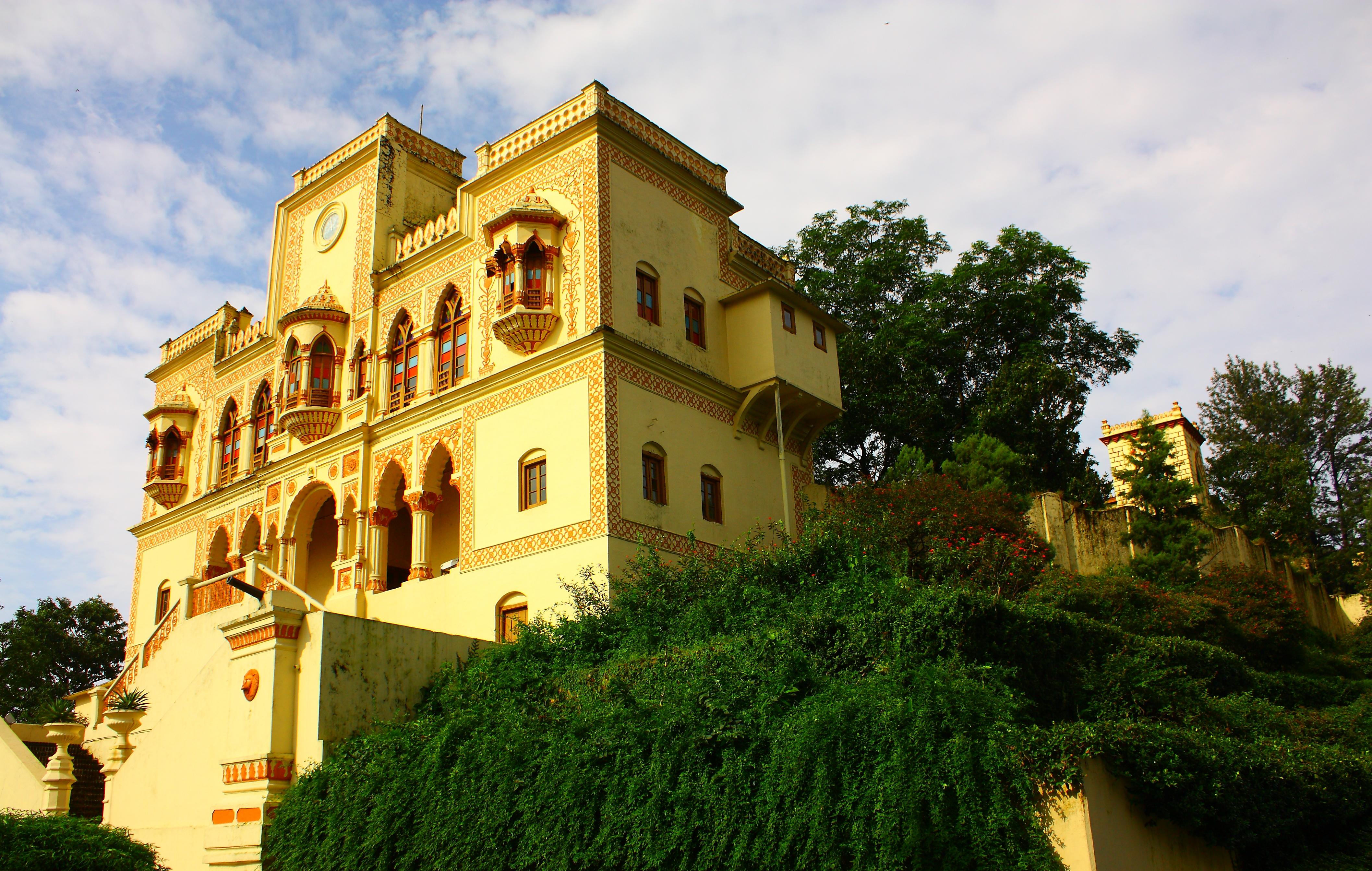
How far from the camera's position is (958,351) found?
29.3 m

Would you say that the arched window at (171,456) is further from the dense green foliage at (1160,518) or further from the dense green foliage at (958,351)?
the dense green foliage at (1160,518)

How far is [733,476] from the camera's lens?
19719 mm

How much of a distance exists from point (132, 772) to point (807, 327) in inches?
541

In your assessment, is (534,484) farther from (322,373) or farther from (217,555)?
(217,555)

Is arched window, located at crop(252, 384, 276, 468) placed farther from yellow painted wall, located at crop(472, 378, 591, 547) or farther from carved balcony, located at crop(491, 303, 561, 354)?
carved balcony, located at crop(491, 303, 561, 354)

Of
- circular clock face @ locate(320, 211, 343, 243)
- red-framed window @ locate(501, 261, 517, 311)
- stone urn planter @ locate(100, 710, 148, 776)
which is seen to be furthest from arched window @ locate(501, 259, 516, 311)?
stone urn planter @ locate(100, 710, 148, 776)

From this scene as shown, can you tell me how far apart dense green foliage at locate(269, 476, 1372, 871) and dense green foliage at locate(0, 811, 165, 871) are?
160cm

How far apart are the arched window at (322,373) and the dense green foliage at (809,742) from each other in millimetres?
9007

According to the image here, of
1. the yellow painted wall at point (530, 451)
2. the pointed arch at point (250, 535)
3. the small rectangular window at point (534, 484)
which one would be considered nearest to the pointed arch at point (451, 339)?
the yellow painted wall at point (530, 451)

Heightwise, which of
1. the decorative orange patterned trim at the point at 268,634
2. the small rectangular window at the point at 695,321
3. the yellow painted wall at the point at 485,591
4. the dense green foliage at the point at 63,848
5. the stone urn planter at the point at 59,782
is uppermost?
the small rectangular window at the point at 695,321

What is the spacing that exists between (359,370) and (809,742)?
15.5m

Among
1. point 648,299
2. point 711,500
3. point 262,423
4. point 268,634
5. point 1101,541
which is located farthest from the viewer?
point 262,423

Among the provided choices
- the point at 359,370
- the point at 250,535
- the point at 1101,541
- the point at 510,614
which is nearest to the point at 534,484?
the point at 510,614

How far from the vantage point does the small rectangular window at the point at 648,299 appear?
19.1 meters
